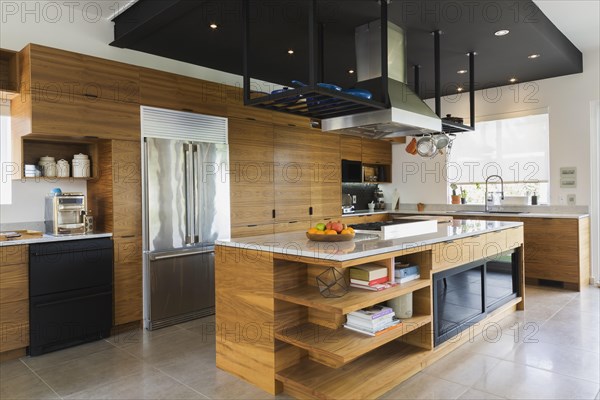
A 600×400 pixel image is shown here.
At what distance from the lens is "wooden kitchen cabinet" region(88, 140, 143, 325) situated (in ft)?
12.2

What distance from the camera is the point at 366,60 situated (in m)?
3.60

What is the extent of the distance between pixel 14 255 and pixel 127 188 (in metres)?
1.01

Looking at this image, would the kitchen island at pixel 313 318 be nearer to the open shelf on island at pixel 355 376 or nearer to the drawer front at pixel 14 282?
the open shelf on island at pixel 355 376

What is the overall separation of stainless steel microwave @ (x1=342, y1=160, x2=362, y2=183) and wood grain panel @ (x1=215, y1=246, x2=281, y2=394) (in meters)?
3.69

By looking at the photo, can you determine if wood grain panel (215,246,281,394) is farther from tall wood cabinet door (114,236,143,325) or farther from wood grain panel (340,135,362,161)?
wood grain panel (340,135,362,161)

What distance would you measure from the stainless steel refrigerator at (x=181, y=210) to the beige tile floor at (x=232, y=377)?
1.13ft

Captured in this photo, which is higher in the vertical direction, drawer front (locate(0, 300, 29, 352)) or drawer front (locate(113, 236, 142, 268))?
drawer front (locate(113, 236, 142, 268))

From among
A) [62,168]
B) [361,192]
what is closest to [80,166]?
[62,168]

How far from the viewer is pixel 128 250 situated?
381 centimetres

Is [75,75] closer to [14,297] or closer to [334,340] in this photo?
[14,297]

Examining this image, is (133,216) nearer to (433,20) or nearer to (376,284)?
(376,284)

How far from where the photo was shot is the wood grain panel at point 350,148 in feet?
20.3

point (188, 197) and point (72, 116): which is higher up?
point (72, 116)

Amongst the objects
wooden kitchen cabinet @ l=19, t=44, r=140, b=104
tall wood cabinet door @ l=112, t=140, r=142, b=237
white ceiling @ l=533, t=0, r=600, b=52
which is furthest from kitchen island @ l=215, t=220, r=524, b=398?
white ceiling @ l=533, t=0, r=600, b=52
